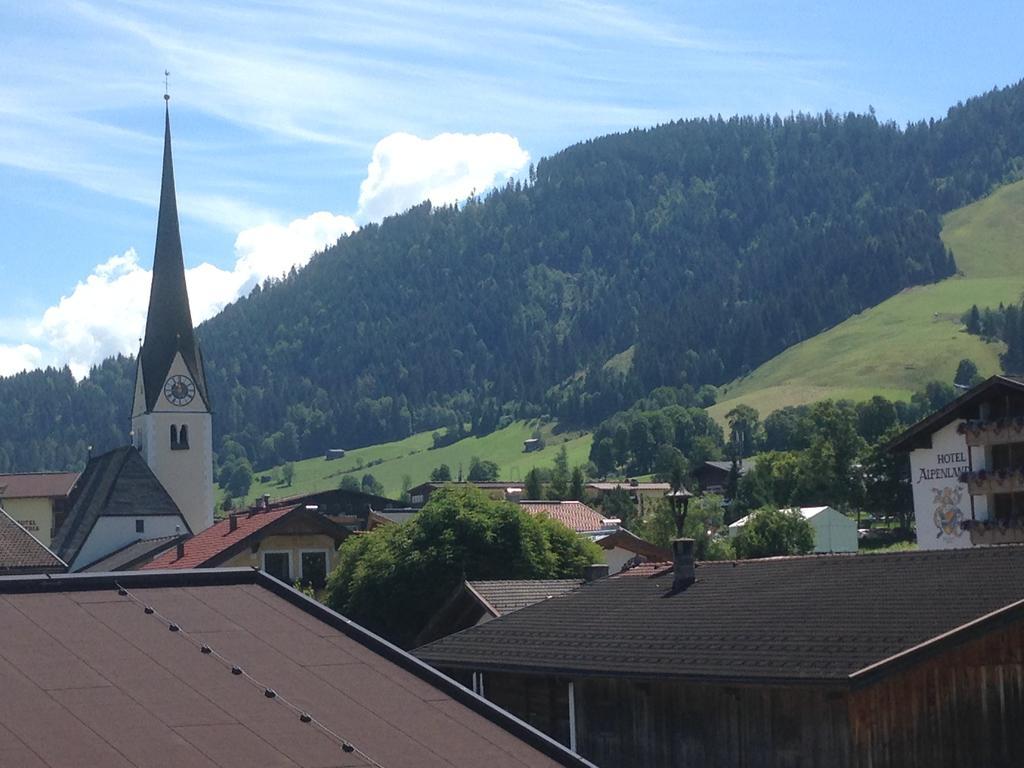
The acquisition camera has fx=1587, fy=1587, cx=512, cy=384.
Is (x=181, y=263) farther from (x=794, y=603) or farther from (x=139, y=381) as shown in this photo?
Answer: (x=794, y=603)

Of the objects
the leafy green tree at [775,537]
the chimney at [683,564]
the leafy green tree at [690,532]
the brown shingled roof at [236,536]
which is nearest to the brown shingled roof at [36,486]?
the brown shingled roof at [236,536]

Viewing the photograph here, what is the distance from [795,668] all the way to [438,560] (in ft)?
95.0

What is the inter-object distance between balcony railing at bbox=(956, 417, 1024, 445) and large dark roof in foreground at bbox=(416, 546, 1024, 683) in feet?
71.1

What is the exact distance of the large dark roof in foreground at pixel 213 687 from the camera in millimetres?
8062

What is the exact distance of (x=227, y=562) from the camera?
6394 centimetres

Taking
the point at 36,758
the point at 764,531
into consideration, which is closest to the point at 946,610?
the point at 36,758

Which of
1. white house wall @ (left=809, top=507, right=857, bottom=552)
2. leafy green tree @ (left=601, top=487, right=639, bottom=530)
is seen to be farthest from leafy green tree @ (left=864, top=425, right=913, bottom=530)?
leafy green tree @ (left=601, top=487, right=639, bottom=530)

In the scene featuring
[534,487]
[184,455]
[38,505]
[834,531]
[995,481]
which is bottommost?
[834,531]

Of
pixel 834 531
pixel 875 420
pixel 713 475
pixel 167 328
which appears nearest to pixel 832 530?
pixel 834 531

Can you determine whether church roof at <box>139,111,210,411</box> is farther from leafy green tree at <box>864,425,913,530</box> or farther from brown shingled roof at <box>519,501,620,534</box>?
leafy green tree at <box>864,425,913,530</box>

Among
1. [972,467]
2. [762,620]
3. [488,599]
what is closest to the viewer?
[762,620]

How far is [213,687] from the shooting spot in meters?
8.83

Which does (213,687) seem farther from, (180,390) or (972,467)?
(180,390)

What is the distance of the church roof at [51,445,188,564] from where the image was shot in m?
89.2
